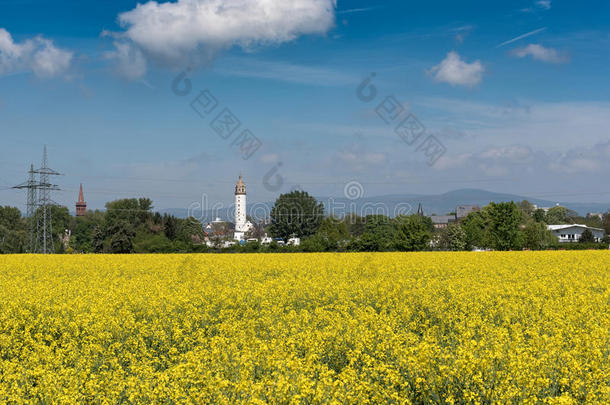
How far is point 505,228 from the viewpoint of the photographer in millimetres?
66062

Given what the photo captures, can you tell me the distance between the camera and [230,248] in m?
60.2

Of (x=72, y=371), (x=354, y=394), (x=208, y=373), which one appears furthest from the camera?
(x=72, y=371)

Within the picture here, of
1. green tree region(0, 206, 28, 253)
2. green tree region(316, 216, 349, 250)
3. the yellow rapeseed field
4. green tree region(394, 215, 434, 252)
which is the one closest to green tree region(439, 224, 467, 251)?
green tree region(316, 216, 349, 250)

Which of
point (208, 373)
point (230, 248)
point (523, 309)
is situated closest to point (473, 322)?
point (523, 309)

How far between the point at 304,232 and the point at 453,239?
47.6 meters

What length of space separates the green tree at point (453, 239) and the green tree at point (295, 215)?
41616 millimetres

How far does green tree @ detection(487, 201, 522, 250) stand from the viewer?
214ft

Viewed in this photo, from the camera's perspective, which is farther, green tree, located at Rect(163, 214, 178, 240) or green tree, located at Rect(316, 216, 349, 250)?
green tree, located at Rect(163, 214, 178, 240)

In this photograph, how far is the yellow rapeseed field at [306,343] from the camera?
7371 mm

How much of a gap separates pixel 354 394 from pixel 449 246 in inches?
3030

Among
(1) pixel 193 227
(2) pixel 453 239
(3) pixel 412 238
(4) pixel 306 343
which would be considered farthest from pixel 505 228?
(1) pixel 193 227

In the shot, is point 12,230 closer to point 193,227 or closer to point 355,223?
point 193,227

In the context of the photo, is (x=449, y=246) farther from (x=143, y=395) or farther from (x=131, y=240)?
(x=143, y=395)

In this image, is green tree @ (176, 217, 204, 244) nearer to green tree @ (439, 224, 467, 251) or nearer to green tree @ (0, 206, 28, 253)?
green tree @ (0, 206, 28, 253)
